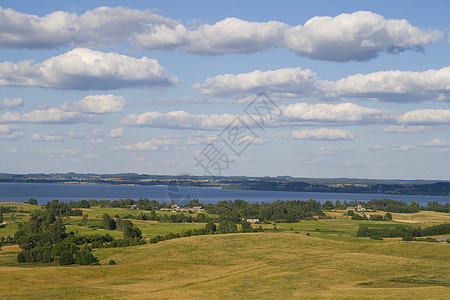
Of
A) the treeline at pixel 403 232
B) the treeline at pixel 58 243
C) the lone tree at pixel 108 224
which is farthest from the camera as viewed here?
the lone tree at pixel 108 224

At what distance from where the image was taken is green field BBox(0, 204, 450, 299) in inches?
2422

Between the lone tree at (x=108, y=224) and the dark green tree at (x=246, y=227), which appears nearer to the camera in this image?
the dark green tree at (x=246, y=227)

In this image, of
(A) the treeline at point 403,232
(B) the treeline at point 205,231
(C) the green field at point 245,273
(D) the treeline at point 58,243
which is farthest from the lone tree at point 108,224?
(A) the treeline at point 403,232

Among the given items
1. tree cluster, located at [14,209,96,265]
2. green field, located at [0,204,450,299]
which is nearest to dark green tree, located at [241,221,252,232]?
green field, located at [0,204,450,299]

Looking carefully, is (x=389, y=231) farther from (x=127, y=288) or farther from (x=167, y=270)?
(x=127, y=288)

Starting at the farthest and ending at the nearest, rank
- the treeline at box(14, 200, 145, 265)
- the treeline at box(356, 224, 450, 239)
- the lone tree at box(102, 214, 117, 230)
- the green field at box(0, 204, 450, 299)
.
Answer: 1. the lone tree at box(102, 214, 117, 230)
2. the treeline at box(356, 224, 450, 239)
3. the treeline at box(14, 200, 145, 265)
4. the green field at box(0, 204, 450, 299)

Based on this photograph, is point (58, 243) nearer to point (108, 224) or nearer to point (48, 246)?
point (48, 246)

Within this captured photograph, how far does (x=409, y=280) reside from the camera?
7050cm

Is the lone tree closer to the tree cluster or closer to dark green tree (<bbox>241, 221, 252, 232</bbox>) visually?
the tree cluster

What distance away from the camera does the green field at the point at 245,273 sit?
61.5m

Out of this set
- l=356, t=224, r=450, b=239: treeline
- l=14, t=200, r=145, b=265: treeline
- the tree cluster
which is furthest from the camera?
l=356, t=224, r=450, b=239: treeline

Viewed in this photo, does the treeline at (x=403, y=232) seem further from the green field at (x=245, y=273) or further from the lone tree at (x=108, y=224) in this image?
the lone tree at (x=108, y=224)

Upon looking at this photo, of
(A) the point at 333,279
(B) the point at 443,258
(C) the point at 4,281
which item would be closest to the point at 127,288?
(C) the point at 4,281

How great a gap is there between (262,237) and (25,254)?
2092 inches
